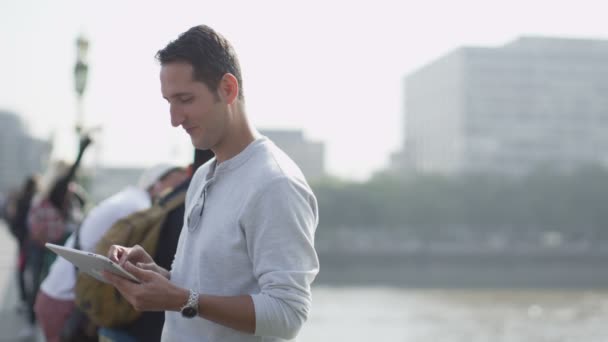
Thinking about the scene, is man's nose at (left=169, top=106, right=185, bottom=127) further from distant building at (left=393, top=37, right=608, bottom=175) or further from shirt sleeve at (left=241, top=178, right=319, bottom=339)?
distant building at (left=393, top=37, right=608, bottom=175)

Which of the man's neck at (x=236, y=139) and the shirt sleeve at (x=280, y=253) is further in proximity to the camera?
the man's neck at (x=236, y=139)

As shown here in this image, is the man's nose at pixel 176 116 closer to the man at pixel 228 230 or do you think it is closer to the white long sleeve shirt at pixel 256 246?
the man at pixel 228 230

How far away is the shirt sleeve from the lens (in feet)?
5.94

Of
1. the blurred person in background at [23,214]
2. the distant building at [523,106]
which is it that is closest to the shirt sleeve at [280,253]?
the blurred person in background at [23,214]

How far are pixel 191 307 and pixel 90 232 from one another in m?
1.62

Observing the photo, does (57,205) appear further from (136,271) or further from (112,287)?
(136,271)

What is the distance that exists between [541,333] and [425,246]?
41.2m

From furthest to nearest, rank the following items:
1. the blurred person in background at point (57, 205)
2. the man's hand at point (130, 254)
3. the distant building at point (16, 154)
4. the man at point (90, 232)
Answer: the distant building at point (16, 154) < the blurred person in background at point (57, 205) < the man at point (90, 232) < the man's hand at point (130, 254)

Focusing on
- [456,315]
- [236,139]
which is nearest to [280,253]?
[236,139]

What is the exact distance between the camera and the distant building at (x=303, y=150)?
10262 centimetres

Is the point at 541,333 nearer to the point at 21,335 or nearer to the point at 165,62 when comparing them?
the point at 21,335

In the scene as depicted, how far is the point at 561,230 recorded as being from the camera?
218ft

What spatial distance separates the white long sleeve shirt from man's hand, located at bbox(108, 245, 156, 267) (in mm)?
122

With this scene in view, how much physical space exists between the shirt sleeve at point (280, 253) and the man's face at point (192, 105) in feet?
0.71
